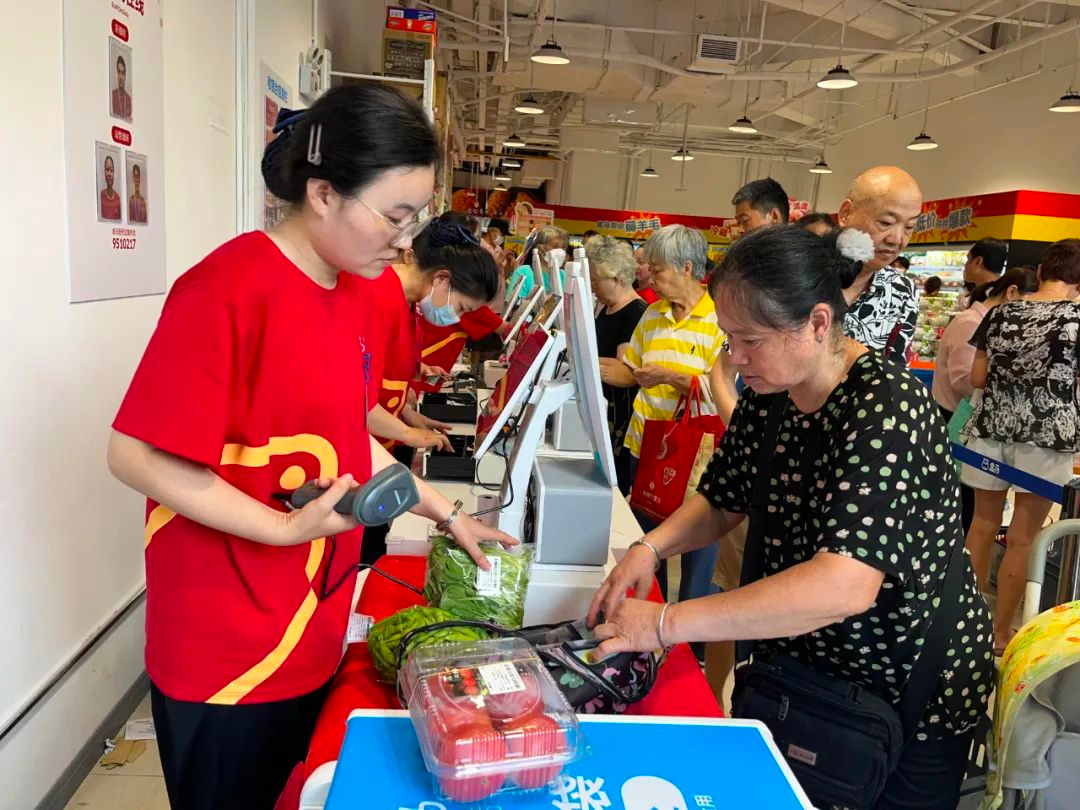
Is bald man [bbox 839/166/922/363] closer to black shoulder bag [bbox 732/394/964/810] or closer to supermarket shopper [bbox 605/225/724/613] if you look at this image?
supermarket shopper [bbox 605/225/724/613]

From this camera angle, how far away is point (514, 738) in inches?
37.9

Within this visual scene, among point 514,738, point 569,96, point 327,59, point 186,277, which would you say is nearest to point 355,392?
point 186,277

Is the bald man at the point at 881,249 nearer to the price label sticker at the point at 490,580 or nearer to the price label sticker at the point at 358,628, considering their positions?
the price label sticker at the point at 490,580

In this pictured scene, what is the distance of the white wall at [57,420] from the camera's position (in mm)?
1935

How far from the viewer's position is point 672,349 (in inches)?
131

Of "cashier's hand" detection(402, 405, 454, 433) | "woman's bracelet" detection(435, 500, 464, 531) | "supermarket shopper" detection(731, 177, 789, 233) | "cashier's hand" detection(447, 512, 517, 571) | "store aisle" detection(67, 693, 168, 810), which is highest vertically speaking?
"supermarket shopper" detection(731, 177, 789, 233)

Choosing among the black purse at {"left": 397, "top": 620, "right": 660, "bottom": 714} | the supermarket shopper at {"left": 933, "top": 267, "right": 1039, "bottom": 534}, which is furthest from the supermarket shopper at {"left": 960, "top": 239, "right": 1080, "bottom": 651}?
the black purse at {"left": 397, "top": 620, "right": 660, "bottom": 714}

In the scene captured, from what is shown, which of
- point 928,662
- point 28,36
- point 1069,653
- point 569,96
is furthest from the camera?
point 569,96

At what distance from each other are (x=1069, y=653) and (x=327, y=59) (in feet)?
15.8

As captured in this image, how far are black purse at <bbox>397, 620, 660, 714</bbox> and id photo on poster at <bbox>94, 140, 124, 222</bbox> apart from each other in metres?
1.70

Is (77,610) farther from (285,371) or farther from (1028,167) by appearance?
(1028,167)

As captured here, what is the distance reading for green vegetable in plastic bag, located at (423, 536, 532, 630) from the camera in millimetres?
1475

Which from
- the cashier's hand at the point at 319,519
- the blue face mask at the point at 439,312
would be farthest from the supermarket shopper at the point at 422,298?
the cashier's hand at the point at 319,519

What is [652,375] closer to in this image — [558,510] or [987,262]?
[558,510]
